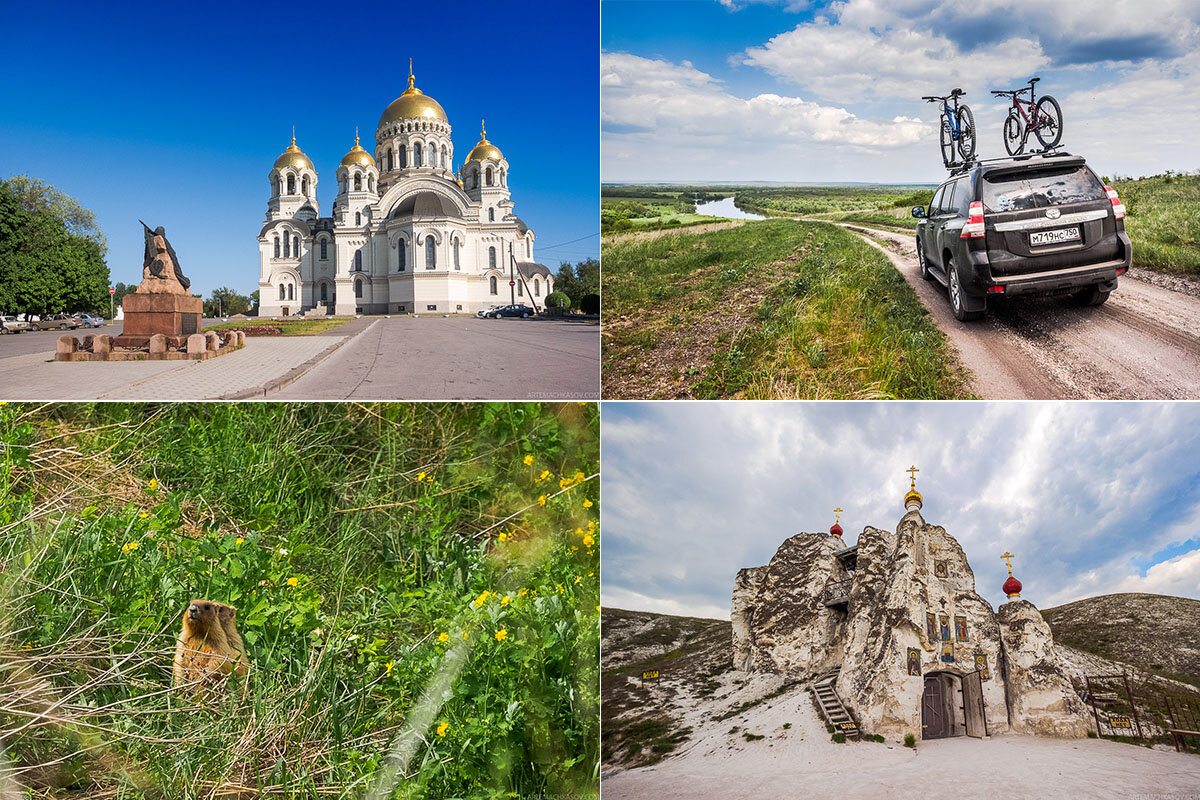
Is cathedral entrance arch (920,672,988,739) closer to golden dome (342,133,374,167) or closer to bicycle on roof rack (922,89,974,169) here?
bicycle on roof rack (922,89,974,169)

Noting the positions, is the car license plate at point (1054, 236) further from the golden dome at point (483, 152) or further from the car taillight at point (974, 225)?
the golden dome at point (483, 152)

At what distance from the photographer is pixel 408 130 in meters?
3.97

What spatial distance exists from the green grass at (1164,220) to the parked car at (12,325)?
220 inches

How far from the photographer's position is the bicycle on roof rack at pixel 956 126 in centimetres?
352

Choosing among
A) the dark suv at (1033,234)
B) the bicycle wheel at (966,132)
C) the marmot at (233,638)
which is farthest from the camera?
the bicycle wheel at (966,132)

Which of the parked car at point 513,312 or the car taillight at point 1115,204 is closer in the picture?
the car taillight at point 1115,204

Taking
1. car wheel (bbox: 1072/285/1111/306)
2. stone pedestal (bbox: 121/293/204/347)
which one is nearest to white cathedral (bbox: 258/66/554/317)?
stone pedestal (bbox: 121/293/204/347)

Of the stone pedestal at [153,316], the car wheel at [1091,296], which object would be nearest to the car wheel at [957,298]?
the car wheel at [1091,296]

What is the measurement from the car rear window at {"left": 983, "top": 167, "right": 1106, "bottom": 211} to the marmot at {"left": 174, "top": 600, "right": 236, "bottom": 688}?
3.75m

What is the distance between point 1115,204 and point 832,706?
2.72 m

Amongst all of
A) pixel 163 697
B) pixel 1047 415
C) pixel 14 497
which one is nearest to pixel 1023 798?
pixel 1047 415

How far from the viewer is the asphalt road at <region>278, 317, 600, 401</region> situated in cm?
354

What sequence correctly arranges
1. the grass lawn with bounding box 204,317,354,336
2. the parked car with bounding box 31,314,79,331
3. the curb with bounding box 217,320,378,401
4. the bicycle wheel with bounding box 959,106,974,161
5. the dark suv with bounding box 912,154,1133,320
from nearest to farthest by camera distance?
1. the dark suv with bounding box 912,154,1133,320
2. the bicycle wheel with bounding box 959,106,974,161
3. the curb with bounding box 217,320,378,401
4. the grass lawn with bounding box 204,317,354,336
5. the parked car with bounding box 31,314,79,331

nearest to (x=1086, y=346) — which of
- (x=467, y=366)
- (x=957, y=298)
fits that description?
(x=957, y=298)
